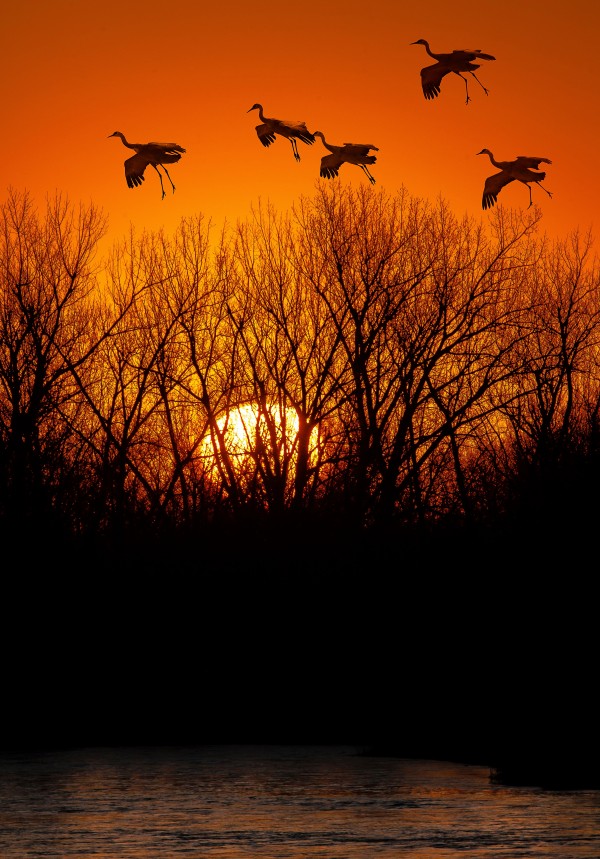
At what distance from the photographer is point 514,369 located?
3503 cm

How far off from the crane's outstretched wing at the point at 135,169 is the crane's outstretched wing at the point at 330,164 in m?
3.51

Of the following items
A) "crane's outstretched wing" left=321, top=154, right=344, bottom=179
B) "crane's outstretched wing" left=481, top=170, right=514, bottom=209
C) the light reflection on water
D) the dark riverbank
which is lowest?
the light reflection on water

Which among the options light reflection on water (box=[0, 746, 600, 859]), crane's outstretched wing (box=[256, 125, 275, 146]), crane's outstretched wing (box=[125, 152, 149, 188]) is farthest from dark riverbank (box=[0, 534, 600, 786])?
crane's outstretched wing (box=[256, 125, 275, 146])

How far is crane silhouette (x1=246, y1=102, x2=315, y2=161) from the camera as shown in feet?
89.4

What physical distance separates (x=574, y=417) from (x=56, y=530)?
1323 cm

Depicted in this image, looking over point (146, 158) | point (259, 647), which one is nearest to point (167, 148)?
point (146, 158)

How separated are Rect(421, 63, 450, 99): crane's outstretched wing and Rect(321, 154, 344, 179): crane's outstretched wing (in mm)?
3173

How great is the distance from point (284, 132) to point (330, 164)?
4.94ft

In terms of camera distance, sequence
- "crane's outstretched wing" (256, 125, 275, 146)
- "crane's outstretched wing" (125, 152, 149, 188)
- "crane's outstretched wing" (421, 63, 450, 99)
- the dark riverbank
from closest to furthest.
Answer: the dark riverbank
"crane's outstretched wing" (421, 63, 450, 99)
"crane's outstretched wing" (125, 152, 149, 188)
"crane's outstretched wing" (256, 125, 275, 146)

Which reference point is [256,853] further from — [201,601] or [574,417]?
[574,417]

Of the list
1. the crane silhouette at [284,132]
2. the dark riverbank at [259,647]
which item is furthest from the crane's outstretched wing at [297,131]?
the dark riverbank at [259,647]

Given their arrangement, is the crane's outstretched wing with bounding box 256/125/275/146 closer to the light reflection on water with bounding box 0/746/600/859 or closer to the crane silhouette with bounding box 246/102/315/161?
the crane silhouette with bounding box 246/102/315/161

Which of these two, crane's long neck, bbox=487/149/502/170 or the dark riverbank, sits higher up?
crane's long neck, bbox=487/149/502/170

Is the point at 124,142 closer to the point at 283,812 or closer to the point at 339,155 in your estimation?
the point at 339,155
